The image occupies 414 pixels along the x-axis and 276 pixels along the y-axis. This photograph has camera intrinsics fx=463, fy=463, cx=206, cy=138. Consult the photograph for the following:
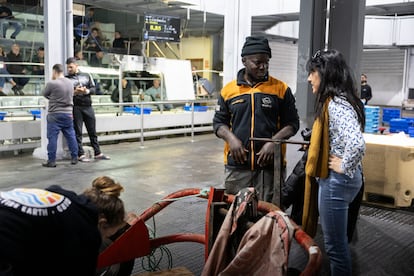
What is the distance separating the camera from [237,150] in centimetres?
298

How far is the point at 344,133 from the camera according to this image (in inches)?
100

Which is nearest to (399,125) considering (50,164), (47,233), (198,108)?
(198,108)

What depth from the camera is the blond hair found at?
6.52ft

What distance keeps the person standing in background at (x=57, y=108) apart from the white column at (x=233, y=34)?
4.86 metres

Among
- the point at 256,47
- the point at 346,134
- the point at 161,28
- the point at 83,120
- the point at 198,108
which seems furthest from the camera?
the point at 198,108

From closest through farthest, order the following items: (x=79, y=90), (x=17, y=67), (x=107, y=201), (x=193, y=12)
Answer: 1. (x=107, y=201)
2. (x=79, y=90)
3. (x=17, y=67)
4. (x=193, y=12)

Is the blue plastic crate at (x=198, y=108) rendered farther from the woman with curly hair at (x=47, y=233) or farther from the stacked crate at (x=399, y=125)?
the woman with curly hair at (x=47, y=233)

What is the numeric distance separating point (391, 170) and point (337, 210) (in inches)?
108

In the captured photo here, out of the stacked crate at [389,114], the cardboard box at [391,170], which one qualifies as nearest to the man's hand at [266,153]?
the cardboard box at [391,170]

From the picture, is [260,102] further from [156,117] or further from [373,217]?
[156,117]

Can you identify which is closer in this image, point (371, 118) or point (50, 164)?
point (50, 164)

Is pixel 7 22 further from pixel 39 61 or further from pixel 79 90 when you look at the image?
pixel 79 90

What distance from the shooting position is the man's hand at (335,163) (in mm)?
2568

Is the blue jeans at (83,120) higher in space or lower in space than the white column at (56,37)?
lower
